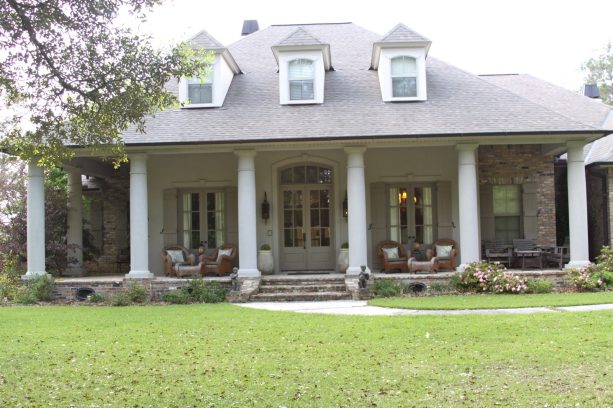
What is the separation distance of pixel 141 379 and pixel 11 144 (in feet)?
12.6

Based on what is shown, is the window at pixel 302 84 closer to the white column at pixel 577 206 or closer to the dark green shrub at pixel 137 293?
the dark green shrub at pixel 137 293

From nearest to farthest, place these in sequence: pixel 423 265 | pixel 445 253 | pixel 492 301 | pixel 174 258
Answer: pixel 492 301
pixel 423 265
pixel 445 253
pixel 174 258

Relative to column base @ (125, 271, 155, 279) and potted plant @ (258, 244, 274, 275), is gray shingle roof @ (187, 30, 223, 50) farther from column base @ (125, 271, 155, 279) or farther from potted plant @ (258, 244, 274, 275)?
column base @ (125, 271, 155, 279)

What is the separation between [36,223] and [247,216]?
505 cm

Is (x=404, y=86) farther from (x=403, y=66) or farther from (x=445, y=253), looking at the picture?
(x=445, y=253)

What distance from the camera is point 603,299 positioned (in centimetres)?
1323

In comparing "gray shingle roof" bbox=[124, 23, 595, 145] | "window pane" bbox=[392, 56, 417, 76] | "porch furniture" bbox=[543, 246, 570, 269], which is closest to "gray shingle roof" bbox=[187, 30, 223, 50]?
"gray shingle roof" bbox=[124, 23, 595, 145]

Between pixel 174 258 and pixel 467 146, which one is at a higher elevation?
pixel 467 146

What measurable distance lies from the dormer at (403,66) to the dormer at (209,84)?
4086 mm

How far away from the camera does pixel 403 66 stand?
17.6 m

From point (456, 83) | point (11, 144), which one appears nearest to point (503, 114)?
point (456, 83)

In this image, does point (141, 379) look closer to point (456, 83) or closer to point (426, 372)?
point (426, 372)

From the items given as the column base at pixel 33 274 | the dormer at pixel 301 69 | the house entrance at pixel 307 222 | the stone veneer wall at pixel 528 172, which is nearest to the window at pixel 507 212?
the stone veneer wall at pixel 528 172

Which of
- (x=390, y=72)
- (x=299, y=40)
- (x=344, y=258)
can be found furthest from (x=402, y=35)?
(x=344, y=258)
